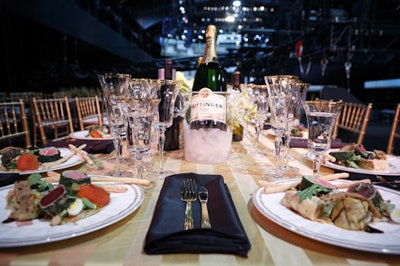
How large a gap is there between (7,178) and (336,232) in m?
0.80

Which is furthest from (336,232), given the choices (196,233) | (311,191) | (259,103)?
(259,103)

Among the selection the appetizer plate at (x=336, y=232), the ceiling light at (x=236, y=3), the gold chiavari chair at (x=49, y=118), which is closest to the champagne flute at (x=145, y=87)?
the appetizer plate at (x=336, y=232)

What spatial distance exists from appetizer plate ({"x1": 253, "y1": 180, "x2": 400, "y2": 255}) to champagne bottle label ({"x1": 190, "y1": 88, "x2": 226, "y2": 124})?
45cm

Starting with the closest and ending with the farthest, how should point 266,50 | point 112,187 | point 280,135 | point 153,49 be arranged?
point 112,187 → point 280,135 → point 266,50 → point 153,49

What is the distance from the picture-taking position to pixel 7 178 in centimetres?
75

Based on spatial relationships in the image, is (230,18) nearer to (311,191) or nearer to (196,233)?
(311,191)

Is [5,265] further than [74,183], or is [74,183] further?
[74,183]

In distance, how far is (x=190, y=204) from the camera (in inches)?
24.2

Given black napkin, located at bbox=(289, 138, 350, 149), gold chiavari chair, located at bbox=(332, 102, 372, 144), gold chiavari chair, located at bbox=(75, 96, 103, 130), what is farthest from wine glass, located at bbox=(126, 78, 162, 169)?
gold chiavari chair, located at bbox=(75, 96, 103, 130)

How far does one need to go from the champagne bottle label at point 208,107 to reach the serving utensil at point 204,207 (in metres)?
0.36

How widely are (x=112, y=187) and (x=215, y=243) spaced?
0.31 metres

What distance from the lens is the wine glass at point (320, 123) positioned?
2.54 feet

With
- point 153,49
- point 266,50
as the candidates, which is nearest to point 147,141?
point 266,50

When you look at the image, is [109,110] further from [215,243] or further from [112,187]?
[215,243]
